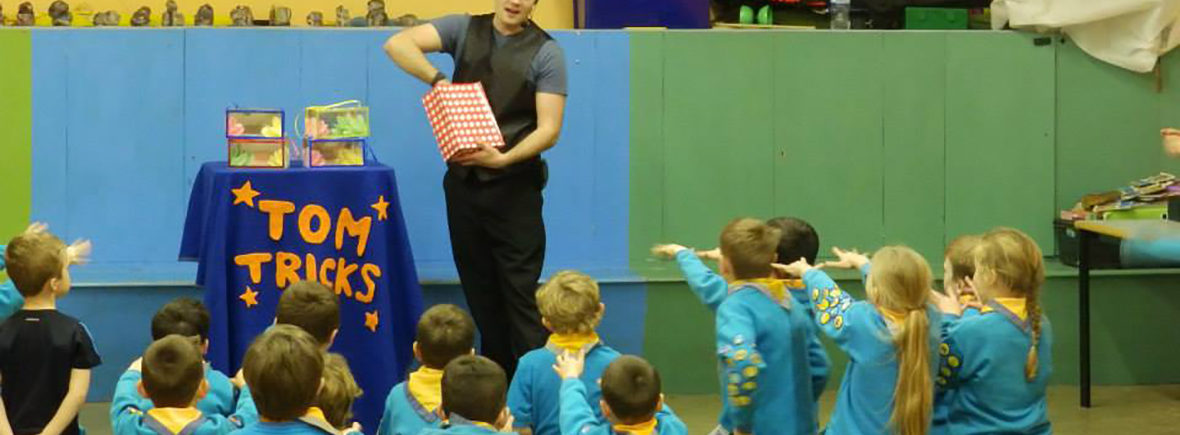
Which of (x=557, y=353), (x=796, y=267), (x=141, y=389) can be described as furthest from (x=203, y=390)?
(x=796, y=267)

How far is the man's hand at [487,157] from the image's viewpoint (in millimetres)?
5988

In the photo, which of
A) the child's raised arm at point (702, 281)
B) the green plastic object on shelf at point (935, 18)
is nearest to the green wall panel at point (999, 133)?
the green plastic object on shelf at point (935, 18)

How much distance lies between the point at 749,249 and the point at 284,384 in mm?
1493

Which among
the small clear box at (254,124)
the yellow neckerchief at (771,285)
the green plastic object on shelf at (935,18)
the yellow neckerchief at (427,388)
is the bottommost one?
the yellow neckerchief at (427,388)

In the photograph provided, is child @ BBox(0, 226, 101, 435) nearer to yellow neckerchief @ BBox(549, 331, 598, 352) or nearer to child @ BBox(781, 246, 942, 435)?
yellow neckerchief @ BBox(549, 331, 598, 352)

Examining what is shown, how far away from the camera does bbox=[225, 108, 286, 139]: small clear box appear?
6086 mm

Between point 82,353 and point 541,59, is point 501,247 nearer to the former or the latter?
point 541,59

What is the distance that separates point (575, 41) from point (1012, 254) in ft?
10.4

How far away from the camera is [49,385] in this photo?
488cm

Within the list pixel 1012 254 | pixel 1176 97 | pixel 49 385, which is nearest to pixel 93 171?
pixel 49 385

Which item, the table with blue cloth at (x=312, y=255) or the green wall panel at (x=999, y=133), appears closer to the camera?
the table with blue cloth at (x=312, y=255)

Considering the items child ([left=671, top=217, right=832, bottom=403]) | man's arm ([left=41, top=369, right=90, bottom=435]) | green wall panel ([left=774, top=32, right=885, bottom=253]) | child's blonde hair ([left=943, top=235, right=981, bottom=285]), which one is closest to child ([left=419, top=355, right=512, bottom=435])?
child ([left=671, top=217, right=832, bottom=403])

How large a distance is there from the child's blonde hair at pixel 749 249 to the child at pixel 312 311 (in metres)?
1.10

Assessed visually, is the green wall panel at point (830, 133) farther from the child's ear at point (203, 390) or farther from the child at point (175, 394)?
the child at point (175, 394)
